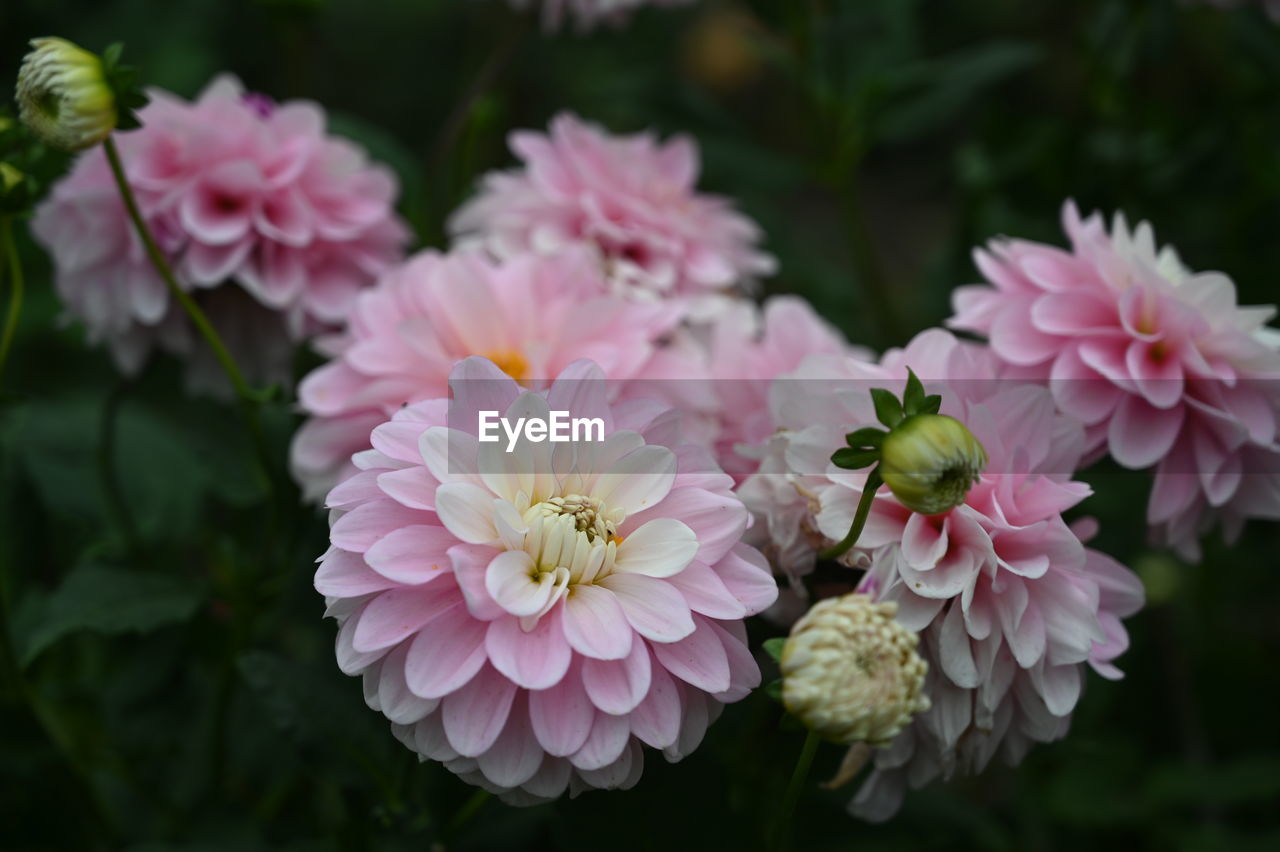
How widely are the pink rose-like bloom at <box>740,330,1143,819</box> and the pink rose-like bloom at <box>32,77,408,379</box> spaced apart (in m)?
0.38

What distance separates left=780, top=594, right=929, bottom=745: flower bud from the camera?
0.47 meters

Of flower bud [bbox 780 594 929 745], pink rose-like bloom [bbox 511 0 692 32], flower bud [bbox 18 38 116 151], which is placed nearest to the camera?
flower bud [bbox 780 594 929 745]

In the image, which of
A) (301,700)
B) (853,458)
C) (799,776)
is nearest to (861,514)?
(853,458)

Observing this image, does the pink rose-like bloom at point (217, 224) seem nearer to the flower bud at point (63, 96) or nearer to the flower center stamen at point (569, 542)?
the flower bud at point (63, 96)

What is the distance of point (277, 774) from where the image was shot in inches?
34.5

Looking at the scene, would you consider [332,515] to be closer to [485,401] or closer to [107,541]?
[485,401]

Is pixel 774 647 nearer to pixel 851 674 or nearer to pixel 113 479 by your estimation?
pixel 851 674

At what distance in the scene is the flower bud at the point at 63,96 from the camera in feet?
1.92

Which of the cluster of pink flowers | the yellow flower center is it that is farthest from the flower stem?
the yellow flower center

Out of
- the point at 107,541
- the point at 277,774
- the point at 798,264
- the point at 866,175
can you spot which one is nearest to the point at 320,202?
the point at 107,541

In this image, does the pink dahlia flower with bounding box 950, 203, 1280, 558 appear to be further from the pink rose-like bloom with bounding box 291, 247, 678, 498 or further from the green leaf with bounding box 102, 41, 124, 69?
the green leaf with bounding box 102, 41, 124, 69

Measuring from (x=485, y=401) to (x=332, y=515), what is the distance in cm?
9

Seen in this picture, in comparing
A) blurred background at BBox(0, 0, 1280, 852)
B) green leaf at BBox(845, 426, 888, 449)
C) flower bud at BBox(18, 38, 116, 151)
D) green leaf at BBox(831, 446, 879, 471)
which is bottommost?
blurred background at BBox(0, 0, 1280, 852)

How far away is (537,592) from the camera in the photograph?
512mm
